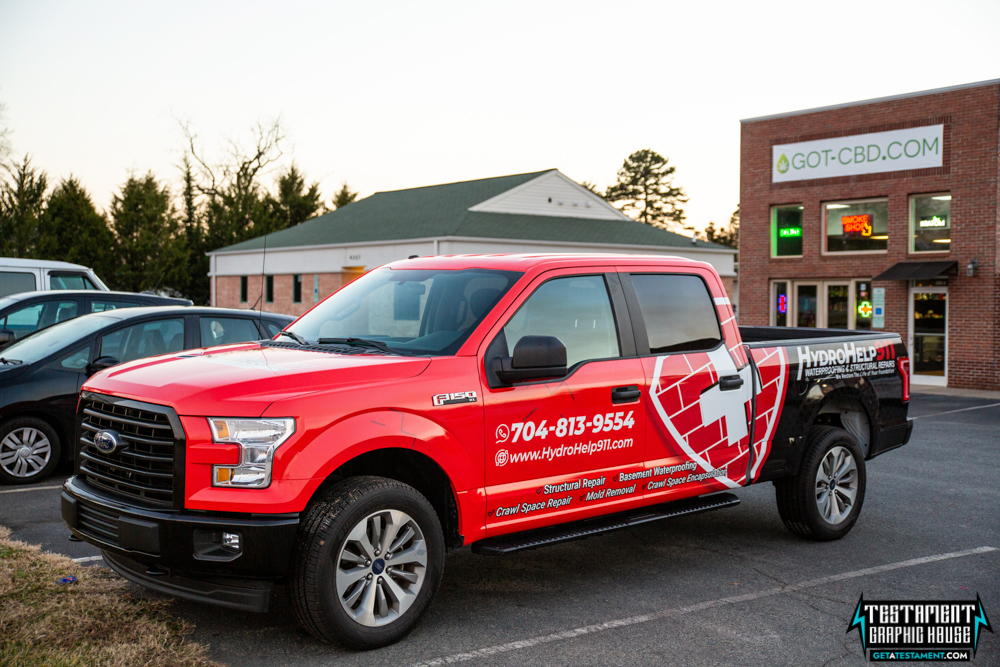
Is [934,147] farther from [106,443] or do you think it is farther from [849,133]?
[106,443]

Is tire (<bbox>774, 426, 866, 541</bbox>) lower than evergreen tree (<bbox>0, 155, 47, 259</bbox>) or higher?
lower

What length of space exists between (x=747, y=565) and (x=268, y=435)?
3541 mm

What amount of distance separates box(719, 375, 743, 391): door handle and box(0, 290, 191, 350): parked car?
22.5 ft

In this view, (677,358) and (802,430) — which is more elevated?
(677,358)

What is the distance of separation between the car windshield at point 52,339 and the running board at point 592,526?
17.9 feet

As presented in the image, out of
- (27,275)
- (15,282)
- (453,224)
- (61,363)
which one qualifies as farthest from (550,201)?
(61,363)

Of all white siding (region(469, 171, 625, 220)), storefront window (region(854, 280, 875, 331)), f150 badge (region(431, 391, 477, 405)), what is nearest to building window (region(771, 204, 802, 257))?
storefront window (region(854, 280, 875, 331))

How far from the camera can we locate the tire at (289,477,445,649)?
4.21m

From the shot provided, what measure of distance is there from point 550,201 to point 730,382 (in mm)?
36366

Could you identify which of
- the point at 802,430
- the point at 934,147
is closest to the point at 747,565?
the point at 802,430

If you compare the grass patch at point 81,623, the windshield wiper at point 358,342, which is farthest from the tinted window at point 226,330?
the windshield wiper at point 358,342

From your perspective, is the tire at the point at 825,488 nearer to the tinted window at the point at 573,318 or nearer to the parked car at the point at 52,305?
the tinted window at the point at 573,318

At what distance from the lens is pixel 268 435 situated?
13.6 feet

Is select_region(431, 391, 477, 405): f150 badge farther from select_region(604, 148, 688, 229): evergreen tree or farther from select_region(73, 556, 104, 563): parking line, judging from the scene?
select_region(604, 148, 688, 229): evergreen tree
